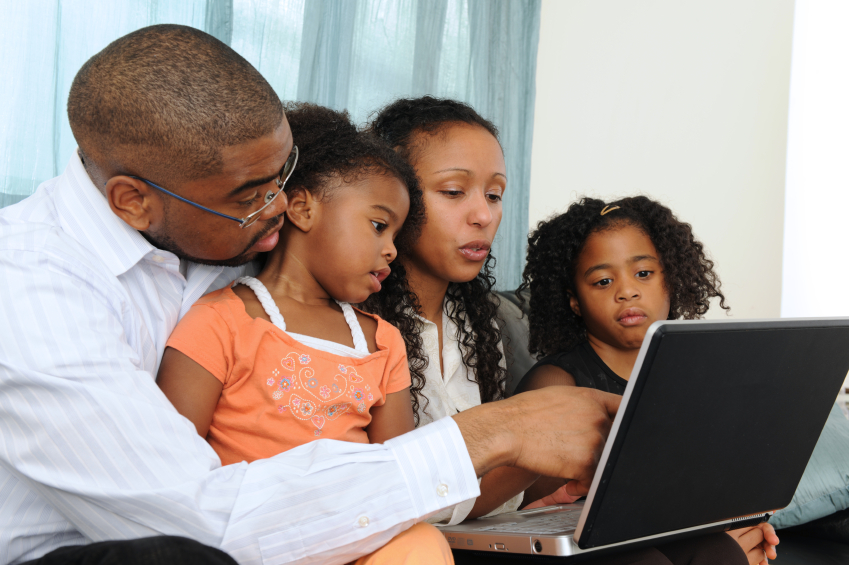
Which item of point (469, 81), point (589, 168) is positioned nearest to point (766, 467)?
point (469, 81)

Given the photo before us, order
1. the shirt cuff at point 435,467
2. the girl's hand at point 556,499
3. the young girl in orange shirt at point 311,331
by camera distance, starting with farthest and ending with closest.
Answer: the girl's hand at point 556,499 → the young girl in orange shirt at point 311,331 → the shirt cuff at point 435,467

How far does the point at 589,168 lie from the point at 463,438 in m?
2.68

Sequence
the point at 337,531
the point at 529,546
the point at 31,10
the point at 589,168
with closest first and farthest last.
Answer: the point at 337,531 → the point at 529,546 → the point at 31,10 → the point at 589,168

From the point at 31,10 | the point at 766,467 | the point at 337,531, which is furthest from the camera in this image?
the point at 31,10

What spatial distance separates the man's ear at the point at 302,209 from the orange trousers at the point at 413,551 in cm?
56

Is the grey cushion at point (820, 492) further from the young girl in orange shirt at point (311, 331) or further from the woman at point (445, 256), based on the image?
the young girl in orange shirt at point (311, 331)

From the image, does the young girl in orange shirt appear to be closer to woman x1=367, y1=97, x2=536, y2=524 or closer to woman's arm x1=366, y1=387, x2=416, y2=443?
woman's arm x1=366, y1=387, x2=416, y2=443

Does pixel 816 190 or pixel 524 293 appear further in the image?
pixel 816 190

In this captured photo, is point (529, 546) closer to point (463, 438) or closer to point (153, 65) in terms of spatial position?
point (463, 438)

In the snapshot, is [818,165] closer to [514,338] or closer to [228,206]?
[514,338]

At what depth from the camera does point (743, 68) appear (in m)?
3.37

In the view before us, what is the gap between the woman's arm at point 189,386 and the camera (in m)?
0.95

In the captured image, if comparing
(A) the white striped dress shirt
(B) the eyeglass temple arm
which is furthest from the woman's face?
(A) the white striped dress shirt

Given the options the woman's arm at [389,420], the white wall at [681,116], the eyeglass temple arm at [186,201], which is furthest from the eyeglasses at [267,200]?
the white wall at [681,116]
